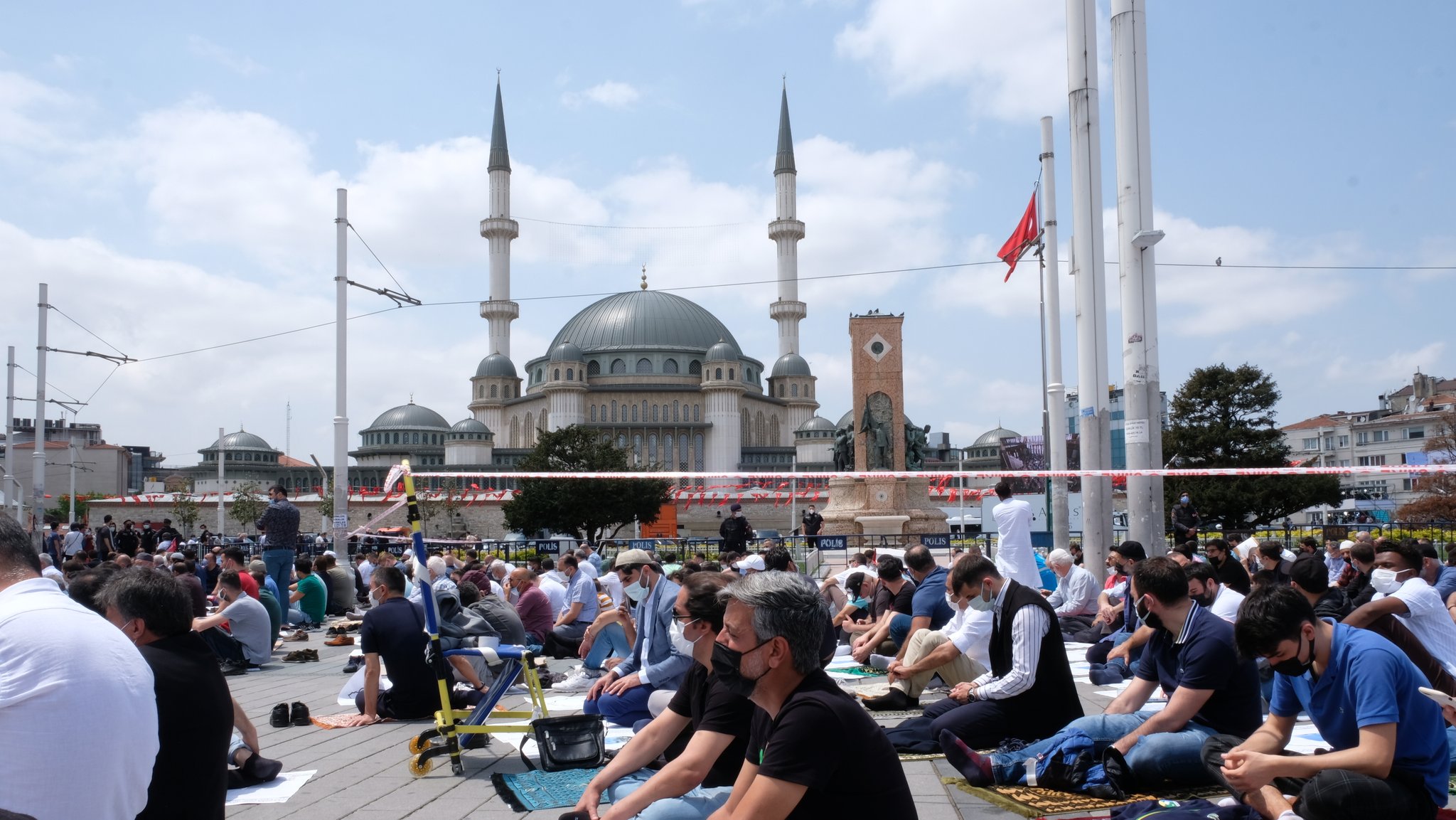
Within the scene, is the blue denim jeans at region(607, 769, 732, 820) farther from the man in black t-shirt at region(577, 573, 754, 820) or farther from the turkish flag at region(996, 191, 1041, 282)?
the turkish flag at region(996, 191, 1041, 282)

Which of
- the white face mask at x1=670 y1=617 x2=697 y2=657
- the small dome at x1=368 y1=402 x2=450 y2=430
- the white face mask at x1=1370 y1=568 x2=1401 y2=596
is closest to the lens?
the white face mask at x1=670 y1=617 x2=697 y2=657

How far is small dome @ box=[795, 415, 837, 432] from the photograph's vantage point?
A: 80.3 m

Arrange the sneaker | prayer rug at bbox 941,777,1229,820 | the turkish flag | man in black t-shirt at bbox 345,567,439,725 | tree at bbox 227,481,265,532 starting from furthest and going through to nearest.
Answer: tree at bbox 227,481,265,532, the turkish flag, the sneaker, man in black t-shirt at bbox 345,567,439,725, prayer rug at bbox 941,777,1229,820

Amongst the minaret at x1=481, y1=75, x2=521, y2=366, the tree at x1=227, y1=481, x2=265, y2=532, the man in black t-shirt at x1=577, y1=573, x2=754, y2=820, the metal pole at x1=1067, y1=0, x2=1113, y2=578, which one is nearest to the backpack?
the man in black t-shirt at x1=577, y1=573, x2=754, y2=820

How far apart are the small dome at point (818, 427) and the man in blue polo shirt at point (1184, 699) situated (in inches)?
2946

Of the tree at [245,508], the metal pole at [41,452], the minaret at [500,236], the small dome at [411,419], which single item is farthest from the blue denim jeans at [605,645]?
the small dome at [411,419]

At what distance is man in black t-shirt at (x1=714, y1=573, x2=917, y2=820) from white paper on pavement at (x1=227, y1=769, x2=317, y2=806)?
3201 millimetres

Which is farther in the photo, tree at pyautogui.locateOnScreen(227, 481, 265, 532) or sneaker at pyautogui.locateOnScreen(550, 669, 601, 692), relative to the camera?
tree at pyautogui.locateOnScreen(227, 481, 265, 532)

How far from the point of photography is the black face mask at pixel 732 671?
2756 millimetres

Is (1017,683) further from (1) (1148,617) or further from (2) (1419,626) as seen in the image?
(2) (1419,626)

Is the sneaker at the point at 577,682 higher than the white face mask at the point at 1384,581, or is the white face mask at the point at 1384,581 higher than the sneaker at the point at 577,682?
the white face mask at the point at 1384,581

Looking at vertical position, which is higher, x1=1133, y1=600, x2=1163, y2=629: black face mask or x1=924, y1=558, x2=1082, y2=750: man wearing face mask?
x1=1133, y1=600, x2=1163, y2=629: black face mask

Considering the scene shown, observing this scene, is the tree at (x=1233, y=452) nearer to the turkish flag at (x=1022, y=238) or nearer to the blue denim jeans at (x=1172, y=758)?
the turkish flag at (x=1022, y=238)

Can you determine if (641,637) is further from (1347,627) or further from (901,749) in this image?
(1347,627)
